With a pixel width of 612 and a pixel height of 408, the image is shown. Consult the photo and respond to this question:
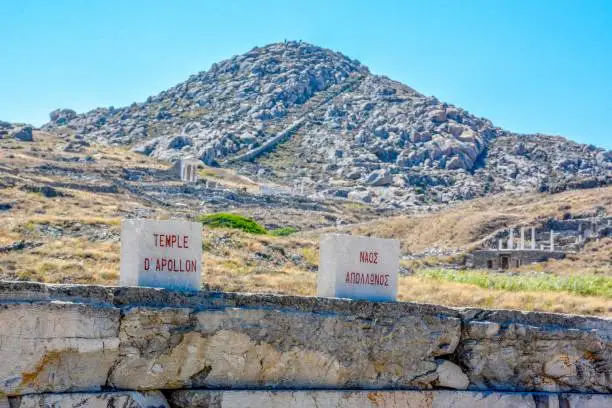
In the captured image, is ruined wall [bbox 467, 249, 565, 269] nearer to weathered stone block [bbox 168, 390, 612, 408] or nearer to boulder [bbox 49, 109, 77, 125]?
weathered stone block [bbox 168, 390, 612, 408]

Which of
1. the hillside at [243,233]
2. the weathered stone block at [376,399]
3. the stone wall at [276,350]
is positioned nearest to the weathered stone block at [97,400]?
the stone wall at [276,350]

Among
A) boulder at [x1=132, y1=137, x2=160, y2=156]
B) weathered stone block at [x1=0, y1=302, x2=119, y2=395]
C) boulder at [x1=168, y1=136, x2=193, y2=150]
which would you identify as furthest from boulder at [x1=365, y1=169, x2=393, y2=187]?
weathered stone block at [x1=0, y1=302, x2=119, y2=395]

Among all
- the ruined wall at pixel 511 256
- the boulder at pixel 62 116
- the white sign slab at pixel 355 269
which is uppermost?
the boulder at pixel 62 116

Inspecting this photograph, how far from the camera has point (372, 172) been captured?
103 metres

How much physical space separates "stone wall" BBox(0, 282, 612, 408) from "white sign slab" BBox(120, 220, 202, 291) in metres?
0.26

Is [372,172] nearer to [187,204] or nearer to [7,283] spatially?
[187,204]

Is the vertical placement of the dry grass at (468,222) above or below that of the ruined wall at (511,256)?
above

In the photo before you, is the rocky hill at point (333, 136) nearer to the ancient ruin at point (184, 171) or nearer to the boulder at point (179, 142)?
the boulder at point (179, 142)

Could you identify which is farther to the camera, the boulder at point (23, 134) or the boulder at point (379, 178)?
the boulder at point (379, 178)

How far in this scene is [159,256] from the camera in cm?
544

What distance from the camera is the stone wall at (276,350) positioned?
4682 millimetres

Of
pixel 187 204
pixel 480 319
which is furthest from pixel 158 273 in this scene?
pixel 187 204

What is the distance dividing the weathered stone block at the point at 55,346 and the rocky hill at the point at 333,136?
83734 mm

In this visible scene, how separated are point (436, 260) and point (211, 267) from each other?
24.0 metres
